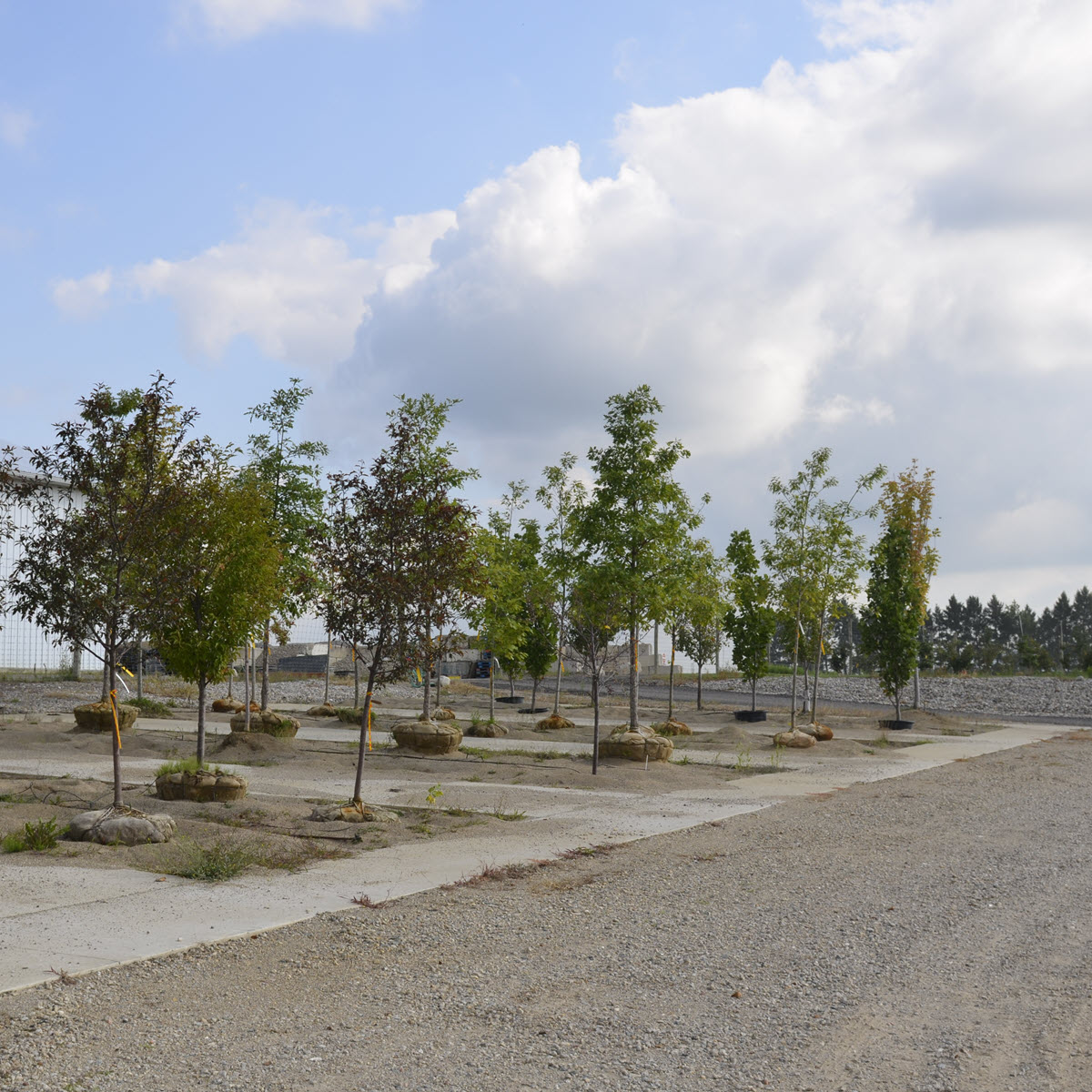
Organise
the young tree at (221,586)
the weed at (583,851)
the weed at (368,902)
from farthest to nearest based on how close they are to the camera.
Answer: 1. the young tree at (221,586)
2. the weed at (583,851)
3. the weed at (368,902)

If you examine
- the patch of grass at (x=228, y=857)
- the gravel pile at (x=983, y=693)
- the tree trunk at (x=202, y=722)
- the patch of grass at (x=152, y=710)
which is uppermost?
the tree trunk at (x=202, y=722)

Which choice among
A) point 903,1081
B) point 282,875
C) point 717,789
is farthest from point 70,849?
point 717,789

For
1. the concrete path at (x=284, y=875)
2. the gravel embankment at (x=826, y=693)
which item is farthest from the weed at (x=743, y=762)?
the gravel embankment at (x=826, y=693)

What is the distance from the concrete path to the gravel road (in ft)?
1.21

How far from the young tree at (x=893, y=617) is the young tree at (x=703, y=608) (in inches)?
155

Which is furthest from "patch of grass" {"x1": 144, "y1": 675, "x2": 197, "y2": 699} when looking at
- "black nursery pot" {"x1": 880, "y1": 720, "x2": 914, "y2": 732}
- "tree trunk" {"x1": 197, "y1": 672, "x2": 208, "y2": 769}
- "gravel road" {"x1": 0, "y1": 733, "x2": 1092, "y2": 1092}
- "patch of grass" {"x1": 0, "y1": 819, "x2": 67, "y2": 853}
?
"gravel road" {"x1": 0, "y1": 733, "x2": 1092, "y2": 1092}

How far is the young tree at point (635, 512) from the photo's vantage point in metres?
18.4

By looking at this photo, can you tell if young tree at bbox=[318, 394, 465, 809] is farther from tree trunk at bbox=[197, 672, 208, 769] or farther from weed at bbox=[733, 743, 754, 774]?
weed at bbox=[733, 743, 754, 774]

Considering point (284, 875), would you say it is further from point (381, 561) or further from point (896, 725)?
point (896, 725)

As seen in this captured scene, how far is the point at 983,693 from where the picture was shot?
4091 centimetres

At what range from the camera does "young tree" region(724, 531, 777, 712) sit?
29375 millimetres

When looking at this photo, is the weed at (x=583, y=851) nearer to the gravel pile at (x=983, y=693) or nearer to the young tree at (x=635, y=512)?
the young tree at (x=635, y=512)

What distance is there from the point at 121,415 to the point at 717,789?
29.4ft

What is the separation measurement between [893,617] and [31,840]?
22787mm
